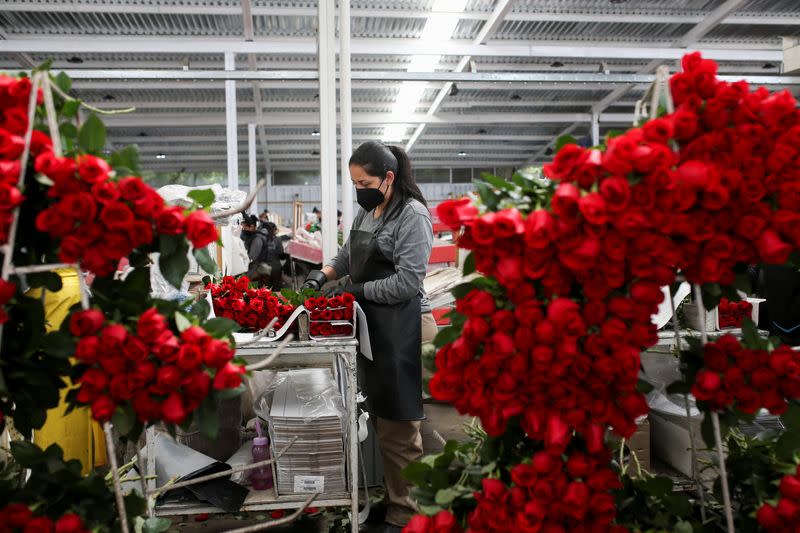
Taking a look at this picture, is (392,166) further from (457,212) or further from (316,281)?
(457,212)

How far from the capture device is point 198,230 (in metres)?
0.97

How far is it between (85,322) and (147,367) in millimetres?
115

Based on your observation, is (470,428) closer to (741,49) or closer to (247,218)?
(247,218)

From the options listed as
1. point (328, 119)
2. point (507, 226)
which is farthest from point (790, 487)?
point (328, 119)

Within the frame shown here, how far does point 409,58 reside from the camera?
8.95 metres

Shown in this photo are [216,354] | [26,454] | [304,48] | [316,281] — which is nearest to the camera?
[216,354]

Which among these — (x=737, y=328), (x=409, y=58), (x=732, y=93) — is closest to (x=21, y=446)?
(x=732, y=93)

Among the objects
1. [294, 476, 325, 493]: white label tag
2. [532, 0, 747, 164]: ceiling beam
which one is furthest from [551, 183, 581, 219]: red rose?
[532, 0, 747, 164]: ceiling beam

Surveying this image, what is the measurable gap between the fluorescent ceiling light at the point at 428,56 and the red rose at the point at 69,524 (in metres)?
6.98

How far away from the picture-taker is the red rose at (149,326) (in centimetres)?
92

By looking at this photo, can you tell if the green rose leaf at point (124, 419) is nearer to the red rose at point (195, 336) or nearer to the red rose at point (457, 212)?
the red rose at point (195, 336)

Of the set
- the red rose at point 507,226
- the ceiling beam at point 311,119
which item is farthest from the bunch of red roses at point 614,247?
the ceiling beam at point 311,119

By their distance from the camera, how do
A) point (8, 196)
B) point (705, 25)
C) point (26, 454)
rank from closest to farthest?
point (8, 196)
point (26, 454)
point (705, 25)

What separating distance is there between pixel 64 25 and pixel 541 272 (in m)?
8.39
